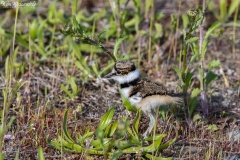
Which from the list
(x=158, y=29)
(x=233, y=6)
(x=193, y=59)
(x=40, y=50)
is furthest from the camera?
(x=233, y=6)

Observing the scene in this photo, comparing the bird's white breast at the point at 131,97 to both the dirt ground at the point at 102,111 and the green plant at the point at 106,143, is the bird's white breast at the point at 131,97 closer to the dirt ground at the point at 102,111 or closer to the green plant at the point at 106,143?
the green plant at the point at 106,143

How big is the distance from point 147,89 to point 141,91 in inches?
2.2

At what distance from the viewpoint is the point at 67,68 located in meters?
6.04

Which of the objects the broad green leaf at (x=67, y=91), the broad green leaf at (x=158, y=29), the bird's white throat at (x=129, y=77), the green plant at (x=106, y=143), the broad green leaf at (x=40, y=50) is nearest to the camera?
the green plant at (x=106, y=143)

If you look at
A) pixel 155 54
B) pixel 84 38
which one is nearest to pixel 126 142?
pixel 84 38

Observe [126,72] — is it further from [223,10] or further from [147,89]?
[223,10]

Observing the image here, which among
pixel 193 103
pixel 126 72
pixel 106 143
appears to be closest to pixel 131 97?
pixel 126 72

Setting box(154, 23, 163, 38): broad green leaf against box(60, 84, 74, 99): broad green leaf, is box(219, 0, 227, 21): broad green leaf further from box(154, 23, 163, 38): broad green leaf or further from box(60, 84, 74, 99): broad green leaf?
box(60, 84, 74, 99): broad green leaf

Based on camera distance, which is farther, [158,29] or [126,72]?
[158,29]

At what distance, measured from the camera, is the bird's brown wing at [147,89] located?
4664 mm

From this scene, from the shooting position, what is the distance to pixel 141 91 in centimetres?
471

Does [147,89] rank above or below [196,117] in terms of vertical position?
above

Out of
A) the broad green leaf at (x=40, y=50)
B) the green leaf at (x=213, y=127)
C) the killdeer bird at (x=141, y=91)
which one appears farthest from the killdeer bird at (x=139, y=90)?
the broad green leaf at (x=40, y=50)

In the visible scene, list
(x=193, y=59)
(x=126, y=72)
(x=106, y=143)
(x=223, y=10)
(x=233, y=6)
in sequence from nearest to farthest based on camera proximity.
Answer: (x=106, y=143), (x=193, y=59), (x=126, y=72), (x=233, y=6), (x=223, y=10)
